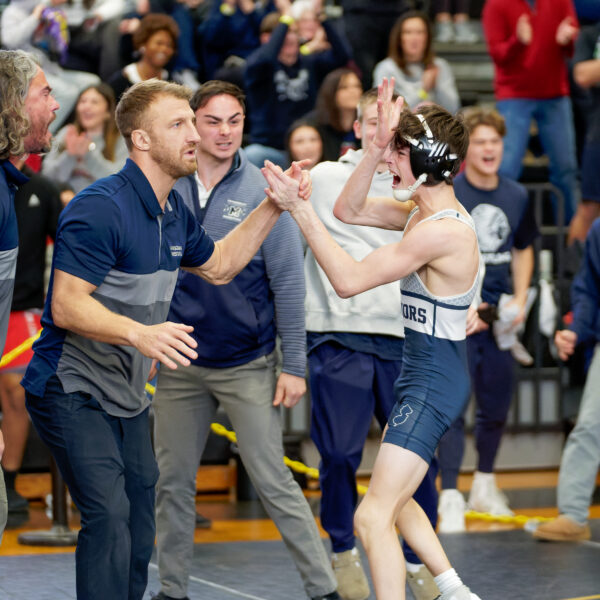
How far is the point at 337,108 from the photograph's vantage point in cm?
857

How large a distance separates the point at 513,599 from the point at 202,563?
1642mm

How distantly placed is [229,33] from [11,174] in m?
6.44

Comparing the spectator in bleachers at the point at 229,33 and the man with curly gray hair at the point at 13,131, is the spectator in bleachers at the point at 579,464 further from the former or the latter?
the spectator in bleachers at the point at 229,33

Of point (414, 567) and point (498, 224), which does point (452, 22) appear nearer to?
point (498, 224)

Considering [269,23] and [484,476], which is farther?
[269,23]

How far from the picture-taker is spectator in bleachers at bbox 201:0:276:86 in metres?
10.2

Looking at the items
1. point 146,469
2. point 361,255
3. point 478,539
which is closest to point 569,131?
point 478,539

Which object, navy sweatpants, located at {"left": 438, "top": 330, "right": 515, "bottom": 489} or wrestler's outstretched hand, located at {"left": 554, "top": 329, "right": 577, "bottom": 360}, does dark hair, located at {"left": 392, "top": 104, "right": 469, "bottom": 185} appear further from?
navy sweatpants, located at {"left": 438, "top": 330, "right": 515, "bottom": 489}

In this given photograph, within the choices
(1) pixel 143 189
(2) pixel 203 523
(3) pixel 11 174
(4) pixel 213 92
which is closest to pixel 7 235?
(3) pixel 11 174

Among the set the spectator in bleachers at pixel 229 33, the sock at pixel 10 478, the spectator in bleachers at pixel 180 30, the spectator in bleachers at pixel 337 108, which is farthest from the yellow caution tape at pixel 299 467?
the spectator in bleachers at pixel 229 33

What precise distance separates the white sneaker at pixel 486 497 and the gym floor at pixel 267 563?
13 centimetres

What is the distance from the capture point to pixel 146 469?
4434 mm

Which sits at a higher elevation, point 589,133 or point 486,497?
point 589,133

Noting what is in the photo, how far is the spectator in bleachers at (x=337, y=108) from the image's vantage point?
28.0 feet
